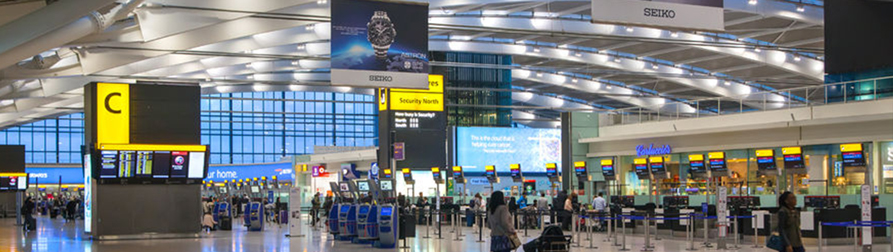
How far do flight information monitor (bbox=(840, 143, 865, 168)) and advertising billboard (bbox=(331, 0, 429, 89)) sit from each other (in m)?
8.76

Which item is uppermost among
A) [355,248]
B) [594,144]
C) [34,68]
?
[34,68]

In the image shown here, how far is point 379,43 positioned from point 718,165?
9.53 metres

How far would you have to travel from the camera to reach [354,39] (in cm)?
1445

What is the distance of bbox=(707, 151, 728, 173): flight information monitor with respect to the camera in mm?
20594

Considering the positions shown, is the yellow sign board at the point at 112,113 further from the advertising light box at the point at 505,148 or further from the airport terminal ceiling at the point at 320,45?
the advertising light box at the point at 505,148

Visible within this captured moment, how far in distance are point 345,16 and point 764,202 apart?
1164cm

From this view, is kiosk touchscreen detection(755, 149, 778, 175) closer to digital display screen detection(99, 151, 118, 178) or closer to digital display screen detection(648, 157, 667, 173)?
digital display screen detection(648, 157, 667, 173)

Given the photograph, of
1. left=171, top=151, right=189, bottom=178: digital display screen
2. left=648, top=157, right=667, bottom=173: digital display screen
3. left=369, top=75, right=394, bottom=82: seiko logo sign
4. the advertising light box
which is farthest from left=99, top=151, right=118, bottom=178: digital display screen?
the advertising light box

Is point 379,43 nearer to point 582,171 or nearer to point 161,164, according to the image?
point 161,164

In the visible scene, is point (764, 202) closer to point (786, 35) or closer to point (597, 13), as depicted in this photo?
point (597, 13)

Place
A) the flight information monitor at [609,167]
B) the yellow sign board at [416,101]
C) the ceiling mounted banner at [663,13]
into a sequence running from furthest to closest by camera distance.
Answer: the yellow sign board at [416,101] → the flight information monitor at [609,167] → the ceiling mounted banner at [663,13]

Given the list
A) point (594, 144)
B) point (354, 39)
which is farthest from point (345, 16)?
point (594, 144)

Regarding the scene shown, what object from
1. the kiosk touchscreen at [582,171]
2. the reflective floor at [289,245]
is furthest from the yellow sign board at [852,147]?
the kiosk touchscreen at [582,171]

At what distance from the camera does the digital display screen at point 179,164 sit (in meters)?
21.5
